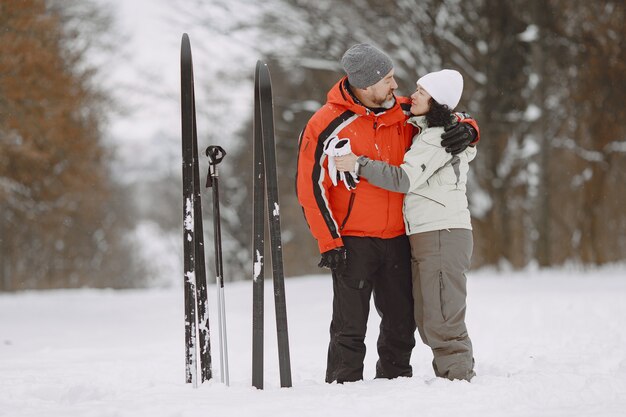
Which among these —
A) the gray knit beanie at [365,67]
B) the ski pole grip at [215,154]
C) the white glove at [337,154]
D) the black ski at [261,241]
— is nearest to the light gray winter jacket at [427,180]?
the white glove at [337,154]

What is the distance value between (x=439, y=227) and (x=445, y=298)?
1.18 feet

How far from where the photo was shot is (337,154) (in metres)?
3.78

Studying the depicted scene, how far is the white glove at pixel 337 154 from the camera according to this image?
378 cm

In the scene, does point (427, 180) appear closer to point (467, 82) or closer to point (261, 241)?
point (261, 241)

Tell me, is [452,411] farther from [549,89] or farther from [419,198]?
[549,89]

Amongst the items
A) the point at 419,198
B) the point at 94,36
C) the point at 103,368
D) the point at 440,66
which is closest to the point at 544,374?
the point at 419,198

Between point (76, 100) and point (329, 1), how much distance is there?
5.00 m

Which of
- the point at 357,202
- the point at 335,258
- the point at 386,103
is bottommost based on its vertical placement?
the point at 335,258

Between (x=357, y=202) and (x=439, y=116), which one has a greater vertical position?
(x=439, y=116)

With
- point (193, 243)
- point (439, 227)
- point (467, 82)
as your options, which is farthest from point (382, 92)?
point (467, 82)

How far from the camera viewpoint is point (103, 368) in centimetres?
555

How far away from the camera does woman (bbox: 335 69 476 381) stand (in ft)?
12.7

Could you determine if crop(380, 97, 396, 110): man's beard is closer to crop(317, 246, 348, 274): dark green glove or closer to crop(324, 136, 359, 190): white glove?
crop(324, 136, 359, 190): white glove

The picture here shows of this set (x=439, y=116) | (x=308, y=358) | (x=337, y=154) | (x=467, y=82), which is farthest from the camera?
(x=467, y=82)
